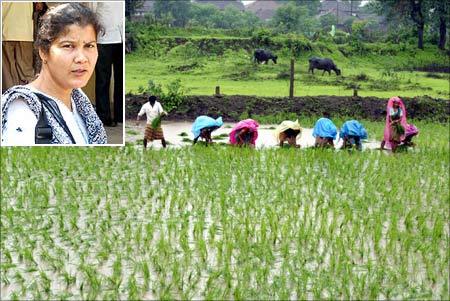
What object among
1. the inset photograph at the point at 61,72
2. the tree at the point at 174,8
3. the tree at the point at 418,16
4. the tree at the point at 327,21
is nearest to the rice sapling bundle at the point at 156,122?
the inset photograph at the point at 61,72

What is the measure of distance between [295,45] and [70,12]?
674 inches

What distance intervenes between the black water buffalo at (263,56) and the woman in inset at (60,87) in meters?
15.4

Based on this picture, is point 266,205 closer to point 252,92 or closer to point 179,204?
point 179,204

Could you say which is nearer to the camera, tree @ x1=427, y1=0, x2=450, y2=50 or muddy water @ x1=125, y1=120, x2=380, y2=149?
muddy water @ x1=125, y1=120, x2=380, y2=149

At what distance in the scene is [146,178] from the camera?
7520 mm

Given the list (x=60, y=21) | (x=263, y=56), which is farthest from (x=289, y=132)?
(x=263, y=56)

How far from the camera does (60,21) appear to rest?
4.80m

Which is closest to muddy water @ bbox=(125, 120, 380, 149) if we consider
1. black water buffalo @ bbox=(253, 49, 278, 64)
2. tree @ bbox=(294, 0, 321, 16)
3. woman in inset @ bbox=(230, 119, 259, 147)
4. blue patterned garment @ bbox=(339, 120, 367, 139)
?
woman in inset @ bbox=(230, 119, 259, 147)

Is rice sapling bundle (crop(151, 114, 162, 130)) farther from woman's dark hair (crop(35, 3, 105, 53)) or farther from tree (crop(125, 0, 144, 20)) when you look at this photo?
tree (crop(125, 0, 144, 20))

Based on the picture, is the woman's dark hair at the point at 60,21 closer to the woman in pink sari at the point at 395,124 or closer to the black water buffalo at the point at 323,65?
the woman in pink sari at the point at 395,124

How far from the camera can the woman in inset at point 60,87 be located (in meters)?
4.81

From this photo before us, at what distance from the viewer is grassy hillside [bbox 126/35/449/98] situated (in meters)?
17.2

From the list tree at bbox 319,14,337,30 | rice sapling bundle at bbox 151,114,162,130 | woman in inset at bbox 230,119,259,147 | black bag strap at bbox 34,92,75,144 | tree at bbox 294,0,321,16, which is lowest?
woman in inset at bbox 230,119,259,147

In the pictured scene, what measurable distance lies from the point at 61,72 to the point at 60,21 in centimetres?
33
